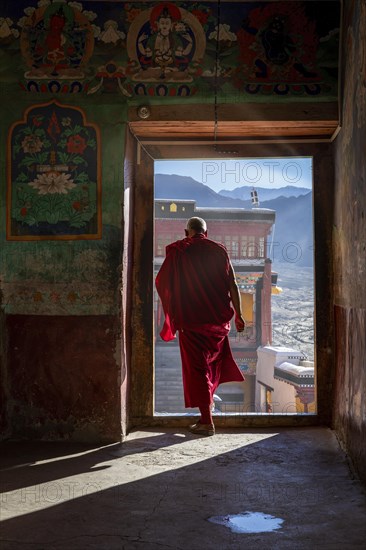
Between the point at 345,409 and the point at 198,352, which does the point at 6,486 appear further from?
the point at 345,409

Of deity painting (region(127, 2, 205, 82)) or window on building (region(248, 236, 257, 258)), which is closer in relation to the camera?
deity painting (region(127, 2, 205, 82))

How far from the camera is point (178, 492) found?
2781 mm

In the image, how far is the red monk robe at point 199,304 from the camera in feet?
13.5

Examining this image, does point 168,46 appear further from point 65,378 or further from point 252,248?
point 252,248

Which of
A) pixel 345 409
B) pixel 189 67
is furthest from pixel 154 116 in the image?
pixel 345 409

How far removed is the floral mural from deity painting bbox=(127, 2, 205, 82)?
56cm

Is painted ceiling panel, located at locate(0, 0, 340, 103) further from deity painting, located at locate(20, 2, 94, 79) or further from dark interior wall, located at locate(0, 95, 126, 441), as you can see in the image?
dark interior wall, located at locate(0, 95, 126, 441)

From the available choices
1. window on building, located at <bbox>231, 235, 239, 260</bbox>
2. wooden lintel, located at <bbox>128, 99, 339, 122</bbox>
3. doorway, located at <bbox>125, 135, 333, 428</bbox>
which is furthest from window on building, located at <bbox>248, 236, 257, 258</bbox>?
wooden lintel, located at <bbox>128, 99, 339, 122</bbox>

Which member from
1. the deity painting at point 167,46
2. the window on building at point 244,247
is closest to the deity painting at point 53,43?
the deity painting at point 167,46

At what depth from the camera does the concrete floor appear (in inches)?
87.0

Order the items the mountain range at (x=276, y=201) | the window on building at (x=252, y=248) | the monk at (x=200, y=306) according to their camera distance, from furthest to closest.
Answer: the mountain range at (x=276, y=201), the window on building at (x=252, y=248), the monk at (x=200, y=306)

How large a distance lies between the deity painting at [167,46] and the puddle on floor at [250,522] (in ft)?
9.28

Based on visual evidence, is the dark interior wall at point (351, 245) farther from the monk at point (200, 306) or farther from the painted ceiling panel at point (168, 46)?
the monk at point (200, 306)

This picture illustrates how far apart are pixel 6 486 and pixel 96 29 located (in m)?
2.94
